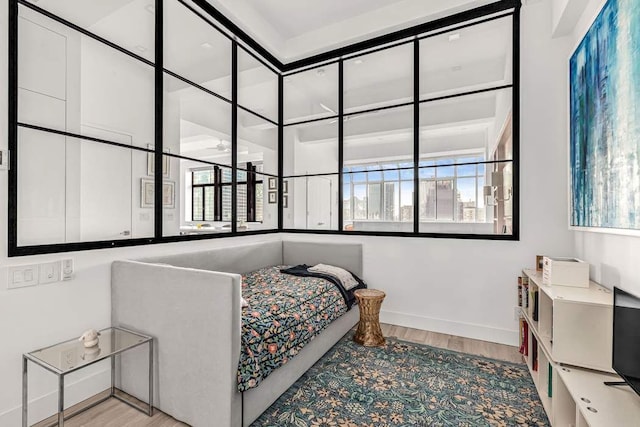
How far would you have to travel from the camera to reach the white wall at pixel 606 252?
4.96 ft

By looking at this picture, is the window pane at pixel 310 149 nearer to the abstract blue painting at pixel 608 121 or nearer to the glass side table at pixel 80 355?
the abstract blue painting at pixel 608 121

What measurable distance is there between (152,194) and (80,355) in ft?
3.76

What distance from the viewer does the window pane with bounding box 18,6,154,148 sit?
1.69m

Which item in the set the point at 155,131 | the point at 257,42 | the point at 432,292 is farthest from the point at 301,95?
the point at 432,292

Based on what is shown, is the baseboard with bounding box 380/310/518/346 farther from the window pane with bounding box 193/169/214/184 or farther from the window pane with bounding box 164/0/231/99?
the window pane with bounding box 164/0/231/99

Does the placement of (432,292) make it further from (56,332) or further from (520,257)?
(56,332)

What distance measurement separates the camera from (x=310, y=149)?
14.2 ft

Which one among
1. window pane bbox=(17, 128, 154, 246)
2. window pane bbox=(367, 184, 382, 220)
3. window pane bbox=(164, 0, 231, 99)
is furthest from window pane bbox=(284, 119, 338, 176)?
window pane bbox=(17, 128, 154, 246)

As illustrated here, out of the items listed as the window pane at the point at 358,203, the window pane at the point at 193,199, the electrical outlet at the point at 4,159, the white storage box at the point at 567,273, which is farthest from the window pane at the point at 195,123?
the white storage box at the point at 567,273

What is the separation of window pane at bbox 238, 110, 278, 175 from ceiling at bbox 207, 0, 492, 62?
0.82 metres

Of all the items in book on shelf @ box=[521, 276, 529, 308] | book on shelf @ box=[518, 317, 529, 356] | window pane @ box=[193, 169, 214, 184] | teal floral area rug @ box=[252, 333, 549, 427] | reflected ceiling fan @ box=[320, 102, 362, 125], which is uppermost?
reflected ceiling fan @ box=[320, 102, 362, 125]

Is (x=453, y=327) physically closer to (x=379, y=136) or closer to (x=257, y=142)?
(x=379, y=136)

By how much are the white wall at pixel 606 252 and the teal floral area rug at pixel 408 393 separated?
82cm

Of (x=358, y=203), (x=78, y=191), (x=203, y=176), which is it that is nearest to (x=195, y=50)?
(x=203, y=176)
